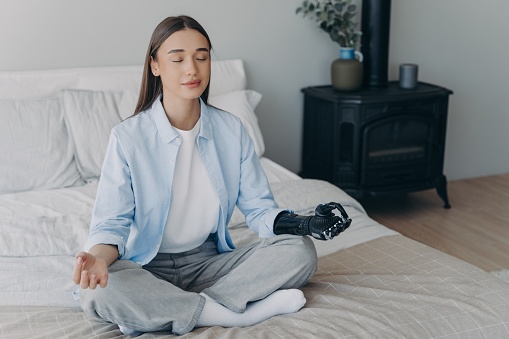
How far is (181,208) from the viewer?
2055mm

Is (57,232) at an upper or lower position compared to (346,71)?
lower

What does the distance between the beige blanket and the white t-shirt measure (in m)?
0.29

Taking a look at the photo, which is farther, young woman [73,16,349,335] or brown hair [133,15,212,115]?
brown hair [133,15,212,115]

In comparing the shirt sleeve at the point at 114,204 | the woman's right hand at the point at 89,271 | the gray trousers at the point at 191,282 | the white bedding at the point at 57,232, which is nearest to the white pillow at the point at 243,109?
the white bedding at the point at 57,232

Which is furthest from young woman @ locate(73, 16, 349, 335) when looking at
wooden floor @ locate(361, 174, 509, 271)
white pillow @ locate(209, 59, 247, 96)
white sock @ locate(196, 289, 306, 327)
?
wooden floor @ locate(361, 174, 509, 271)

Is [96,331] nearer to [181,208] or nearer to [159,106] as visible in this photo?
[181,208]

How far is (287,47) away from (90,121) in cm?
121

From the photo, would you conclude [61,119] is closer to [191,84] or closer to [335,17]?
[191,84]

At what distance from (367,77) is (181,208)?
2113mm

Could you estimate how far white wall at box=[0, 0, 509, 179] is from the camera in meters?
3.42

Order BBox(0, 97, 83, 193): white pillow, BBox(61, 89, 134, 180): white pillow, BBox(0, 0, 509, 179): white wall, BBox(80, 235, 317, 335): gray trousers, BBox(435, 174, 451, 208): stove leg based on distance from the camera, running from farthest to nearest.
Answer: BBox(435, 174, 451, 208): stove leg → BBox(0, 0, 509, 179): white wall → BBox(61, 89, 134, 180): white pillow → BBox(0, 97, 83, 193): white pillow → BBox(80, 235, 317, 335): gray trousers

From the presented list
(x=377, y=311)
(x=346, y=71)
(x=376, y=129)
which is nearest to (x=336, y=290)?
(x=377, y=311)

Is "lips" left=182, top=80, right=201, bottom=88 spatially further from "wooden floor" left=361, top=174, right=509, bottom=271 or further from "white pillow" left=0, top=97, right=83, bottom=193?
"wooden floor" left=361, top=174, right=509, bottom=271

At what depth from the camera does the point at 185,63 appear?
1.98m
